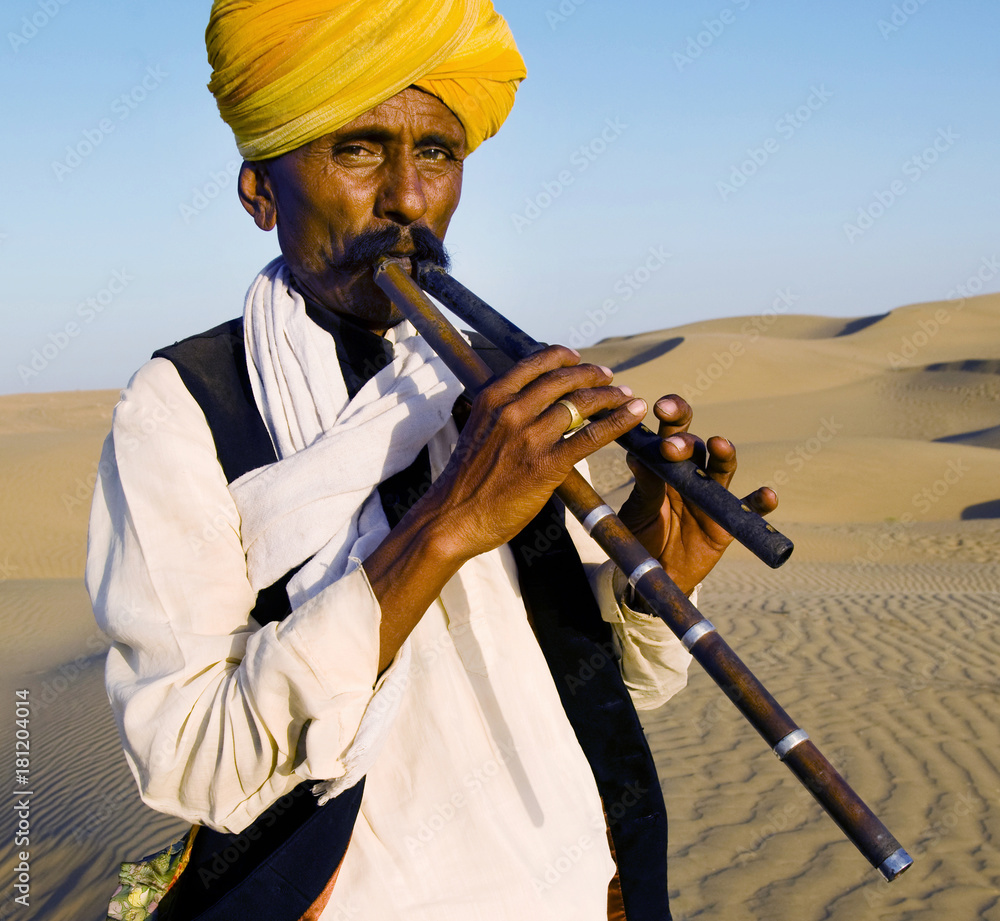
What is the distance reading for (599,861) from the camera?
1.71 meters

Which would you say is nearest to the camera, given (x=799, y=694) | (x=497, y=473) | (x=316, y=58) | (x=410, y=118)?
(x=497, y=473)

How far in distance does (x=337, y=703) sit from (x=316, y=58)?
1.20 metres

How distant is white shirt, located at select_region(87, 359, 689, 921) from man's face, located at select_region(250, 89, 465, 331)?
40 centimetres

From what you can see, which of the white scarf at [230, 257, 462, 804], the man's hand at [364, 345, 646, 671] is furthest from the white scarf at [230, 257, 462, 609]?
the man's hand at [364, 345, 646, 671]

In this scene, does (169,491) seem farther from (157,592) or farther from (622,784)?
(622,784)

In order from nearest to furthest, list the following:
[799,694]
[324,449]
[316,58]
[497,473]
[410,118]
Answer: [497,473] → [324,449] → [316,58] → [410,118] → [799,694]

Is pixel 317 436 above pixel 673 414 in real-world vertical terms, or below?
above

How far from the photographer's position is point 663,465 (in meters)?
1.38

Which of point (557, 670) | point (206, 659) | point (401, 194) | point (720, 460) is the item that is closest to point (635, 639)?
point (557, 670)

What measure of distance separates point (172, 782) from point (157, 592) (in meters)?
0.28

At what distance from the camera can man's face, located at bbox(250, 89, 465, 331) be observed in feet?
5.89

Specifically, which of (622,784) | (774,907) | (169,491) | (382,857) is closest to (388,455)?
(169,491)

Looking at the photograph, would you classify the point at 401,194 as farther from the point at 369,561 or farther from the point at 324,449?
the point at 369,561

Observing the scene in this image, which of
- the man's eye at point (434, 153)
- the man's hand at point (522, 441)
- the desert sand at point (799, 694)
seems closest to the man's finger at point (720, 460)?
the man's hand at point (522, 441)
